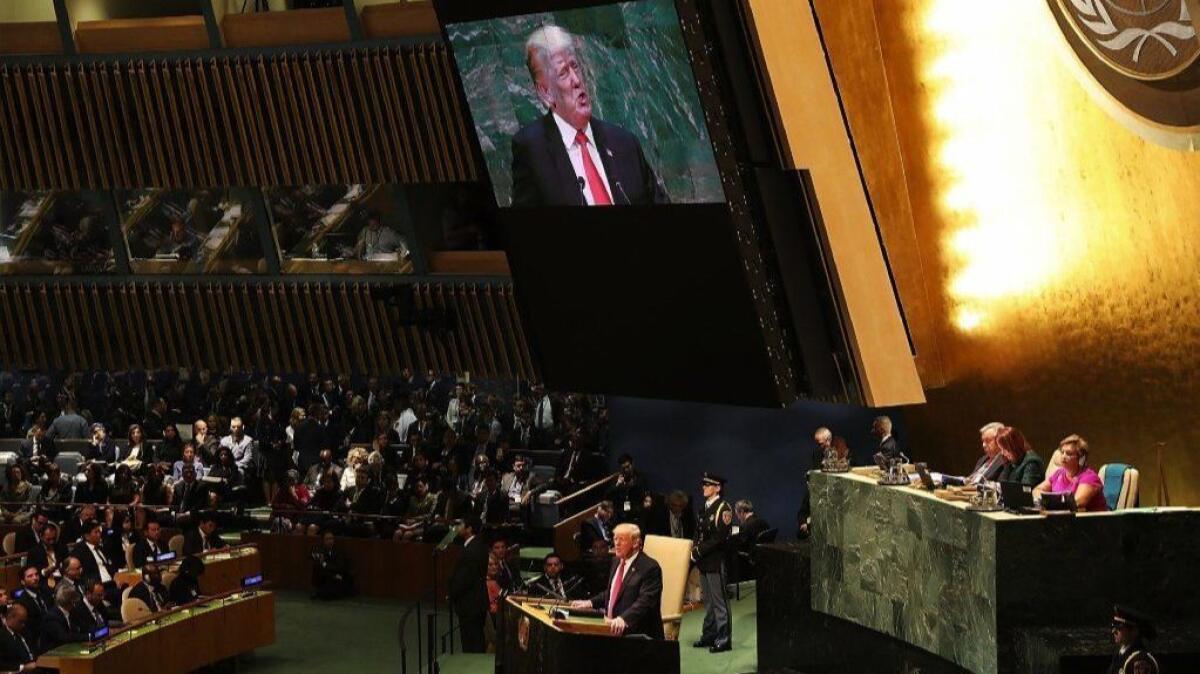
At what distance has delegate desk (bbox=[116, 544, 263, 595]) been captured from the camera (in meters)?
15.4

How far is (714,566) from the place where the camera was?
12609mm

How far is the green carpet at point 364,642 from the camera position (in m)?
12.7

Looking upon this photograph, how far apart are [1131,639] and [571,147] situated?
579 cm

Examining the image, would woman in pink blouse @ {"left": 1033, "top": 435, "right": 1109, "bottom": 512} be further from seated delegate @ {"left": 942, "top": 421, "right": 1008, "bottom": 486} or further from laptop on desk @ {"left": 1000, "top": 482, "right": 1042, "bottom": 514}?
seated delegate @ {"left": 942, "top": 421, "right": 1008, "bottom": 486}

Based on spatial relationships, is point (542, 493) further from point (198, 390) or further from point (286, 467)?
point (198, 390)

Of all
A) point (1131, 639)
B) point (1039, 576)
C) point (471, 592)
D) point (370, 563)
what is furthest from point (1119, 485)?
point (370, 563)

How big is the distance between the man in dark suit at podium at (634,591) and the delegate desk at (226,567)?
580 centimetres

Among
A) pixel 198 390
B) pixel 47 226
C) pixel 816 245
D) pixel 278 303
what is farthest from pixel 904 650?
pixel 198 390

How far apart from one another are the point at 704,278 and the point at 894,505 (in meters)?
2.26

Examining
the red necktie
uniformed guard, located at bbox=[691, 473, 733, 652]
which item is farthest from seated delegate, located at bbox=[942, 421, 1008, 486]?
uniformed guard, located at bbox=[691, 473, 733, 652]

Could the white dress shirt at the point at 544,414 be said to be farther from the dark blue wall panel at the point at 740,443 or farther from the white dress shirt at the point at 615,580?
the white dress shirt at the point at 615,580

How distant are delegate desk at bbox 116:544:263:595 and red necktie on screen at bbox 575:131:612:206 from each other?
16.4 ft

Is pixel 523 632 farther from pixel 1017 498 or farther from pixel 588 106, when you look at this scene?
pixel 588 106

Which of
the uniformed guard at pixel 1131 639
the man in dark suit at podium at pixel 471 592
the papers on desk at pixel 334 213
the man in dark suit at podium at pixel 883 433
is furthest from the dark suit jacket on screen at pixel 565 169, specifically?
the uniformed guard at pixel 1131 639
